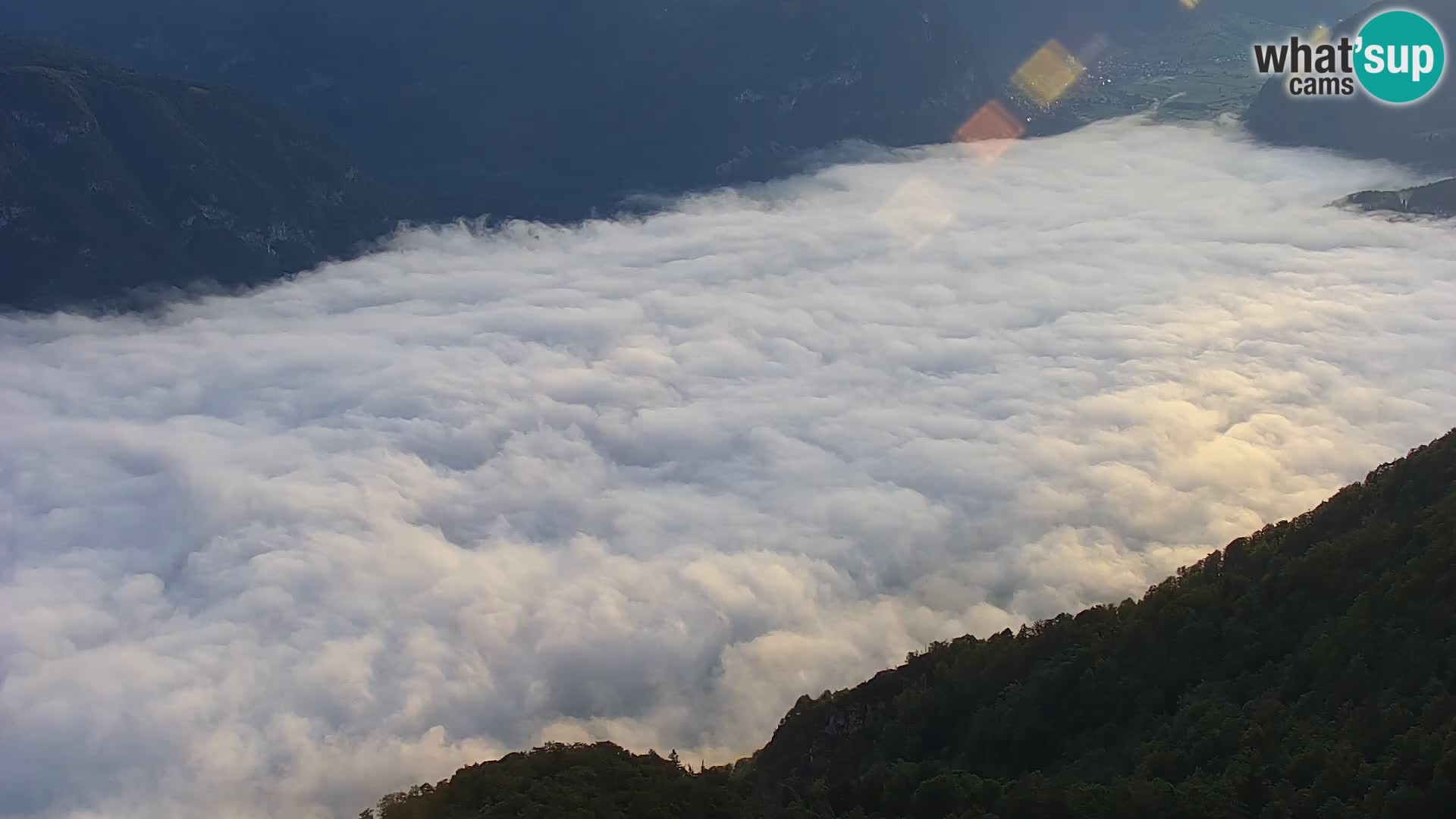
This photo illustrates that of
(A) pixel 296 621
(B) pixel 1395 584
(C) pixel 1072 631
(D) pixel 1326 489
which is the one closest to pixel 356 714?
(A) pixel 296 621

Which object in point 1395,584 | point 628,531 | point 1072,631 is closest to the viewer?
point 1395,584

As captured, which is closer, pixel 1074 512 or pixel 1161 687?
pixel 1161 687

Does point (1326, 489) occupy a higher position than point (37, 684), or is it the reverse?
point (1326, 489)

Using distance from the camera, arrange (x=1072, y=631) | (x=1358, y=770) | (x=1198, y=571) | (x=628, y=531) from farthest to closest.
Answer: (x=628, y=531)
(x=1198, y=571)
(x=1072, y=631)
(x=1358, y=770)

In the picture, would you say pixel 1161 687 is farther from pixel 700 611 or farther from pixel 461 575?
pixel 461 575

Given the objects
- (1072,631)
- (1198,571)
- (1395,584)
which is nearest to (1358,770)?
(1395,584)

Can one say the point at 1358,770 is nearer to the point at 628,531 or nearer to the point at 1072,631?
the point at 1072,631
